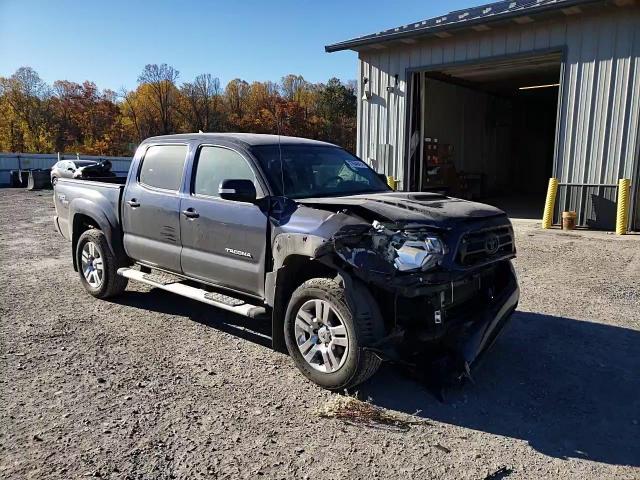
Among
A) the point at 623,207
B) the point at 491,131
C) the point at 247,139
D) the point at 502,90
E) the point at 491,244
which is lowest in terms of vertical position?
the point at 623,207

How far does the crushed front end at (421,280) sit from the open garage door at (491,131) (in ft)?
34.1

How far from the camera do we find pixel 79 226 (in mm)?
6422

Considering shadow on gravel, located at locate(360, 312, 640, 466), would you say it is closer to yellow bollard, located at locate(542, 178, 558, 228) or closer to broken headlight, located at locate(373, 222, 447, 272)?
broken headlight, located at locate(373, 222, 447, 272)

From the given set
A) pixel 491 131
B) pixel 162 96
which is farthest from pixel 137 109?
pixel 491 131

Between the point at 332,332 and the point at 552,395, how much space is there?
172 centimetres

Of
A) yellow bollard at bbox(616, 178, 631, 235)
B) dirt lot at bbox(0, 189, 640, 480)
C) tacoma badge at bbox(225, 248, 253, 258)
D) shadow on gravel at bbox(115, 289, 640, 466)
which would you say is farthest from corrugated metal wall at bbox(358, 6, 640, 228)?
tacoma badge at bbox(225, 248, 253, 258)

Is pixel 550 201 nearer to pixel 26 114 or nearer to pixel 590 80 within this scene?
pixel 590 80

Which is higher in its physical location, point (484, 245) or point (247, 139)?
point (247, 139)

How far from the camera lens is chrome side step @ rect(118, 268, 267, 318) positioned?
4186 mm

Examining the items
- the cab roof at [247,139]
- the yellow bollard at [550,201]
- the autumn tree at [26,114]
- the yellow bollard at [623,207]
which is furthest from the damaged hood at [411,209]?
the autumn tree at [26,114]

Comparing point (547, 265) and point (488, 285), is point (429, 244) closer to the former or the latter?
point (488, 285)

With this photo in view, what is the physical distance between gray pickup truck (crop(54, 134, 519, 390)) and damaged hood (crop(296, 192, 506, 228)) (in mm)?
11

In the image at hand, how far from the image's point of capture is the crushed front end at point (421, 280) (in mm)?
3385

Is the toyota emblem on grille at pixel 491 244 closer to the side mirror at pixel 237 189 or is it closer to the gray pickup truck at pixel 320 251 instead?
the gray pickup truck at pixel 320 251
